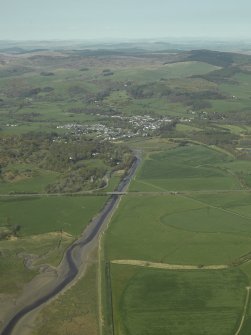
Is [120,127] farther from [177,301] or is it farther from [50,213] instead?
[177,301]

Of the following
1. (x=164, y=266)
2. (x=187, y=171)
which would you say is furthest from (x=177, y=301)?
(x=187, y=171)

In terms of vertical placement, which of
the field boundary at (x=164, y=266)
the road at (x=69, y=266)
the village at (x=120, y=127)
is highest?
the field boundary at (x=164, y=266)

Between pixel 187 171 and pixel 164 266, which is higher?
pixel 164 266

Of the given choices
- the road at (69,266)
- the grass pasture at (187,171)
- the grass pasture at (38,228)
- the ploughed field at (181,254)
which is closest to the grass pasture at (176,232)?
the ploughed field at (181,254)

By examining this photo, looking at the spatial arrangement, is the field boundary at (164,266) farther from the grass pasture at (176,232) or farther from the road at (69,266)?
the road at (69,266)

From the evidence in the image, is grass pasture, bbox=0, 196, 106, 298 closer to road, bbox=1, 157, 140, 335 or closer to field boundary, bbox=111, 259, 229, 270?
road, bbox=1, 157, 140, 335

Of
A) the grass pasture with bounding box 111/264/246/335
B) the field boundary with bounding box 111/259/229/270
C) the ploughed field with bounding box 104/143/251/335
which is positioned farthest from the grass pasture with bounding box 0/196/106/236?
the grass pasture with bounding box 111/264/246/335

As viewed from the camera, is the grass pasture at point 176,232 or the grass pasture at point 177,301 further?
the grass pasture at point 176,232

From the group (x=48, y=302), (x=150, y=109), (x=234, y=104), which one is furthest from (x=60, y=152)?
(x=234, y=104)
